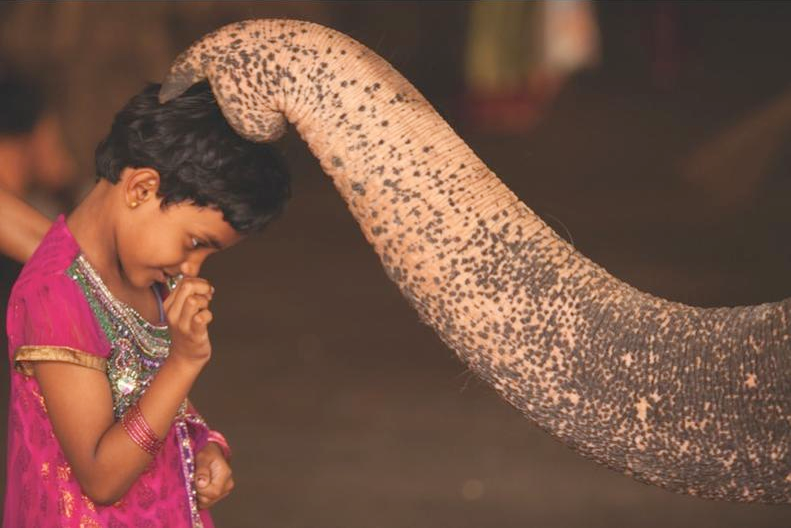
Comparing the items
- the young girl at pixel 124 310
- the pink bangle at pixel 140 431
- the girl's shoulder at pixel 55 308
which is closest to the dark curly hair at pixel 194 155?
the young girl at pixel 124 310

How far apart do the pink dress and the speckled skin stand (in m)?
0.34

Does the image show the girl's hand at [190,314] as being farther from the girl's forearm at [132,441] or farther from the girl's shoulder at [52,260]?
the girl's shoulder at [52,260]

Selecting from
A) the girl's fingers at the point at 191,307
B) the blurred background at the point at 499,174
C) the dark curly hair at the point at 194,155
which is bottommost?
the blurred background at the point at 499,174

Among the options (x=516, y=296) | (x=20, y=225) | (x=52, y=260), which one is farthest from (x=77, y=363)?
(x=516, y=296)

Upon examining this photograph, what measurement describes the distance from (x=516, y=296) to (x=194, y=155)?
0.43 metres

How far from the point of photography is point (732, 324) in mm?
1299

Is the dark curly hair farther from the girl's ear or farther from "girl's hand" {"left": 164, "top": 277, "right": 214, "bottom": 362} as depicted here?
"girl's hand" {"left": 164, "top": 277, "right": 214, "bottom": 362}

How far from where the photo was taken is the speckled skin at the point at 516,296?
1290 millimetres

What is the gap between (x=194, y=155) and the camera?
5.03 ft

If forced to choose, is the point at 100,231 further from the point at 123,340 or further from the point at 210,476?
the point at 210,476

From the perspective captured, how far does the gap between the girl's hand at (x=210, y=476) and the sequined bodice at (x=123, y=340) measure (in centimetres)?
16

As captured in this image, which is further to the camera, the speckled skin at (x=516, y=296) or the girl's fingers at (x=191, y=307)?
the girl's fingers at (x=191, y=307)

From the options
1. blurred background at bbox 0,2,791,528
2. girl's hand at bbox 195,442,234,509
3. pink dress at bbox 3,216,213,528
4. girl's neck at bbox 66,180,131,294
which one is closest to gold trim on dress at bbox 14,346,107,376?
pink dress at bbox 3,216,213,528

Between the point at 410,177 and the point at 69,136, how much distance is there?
4.54 meters
